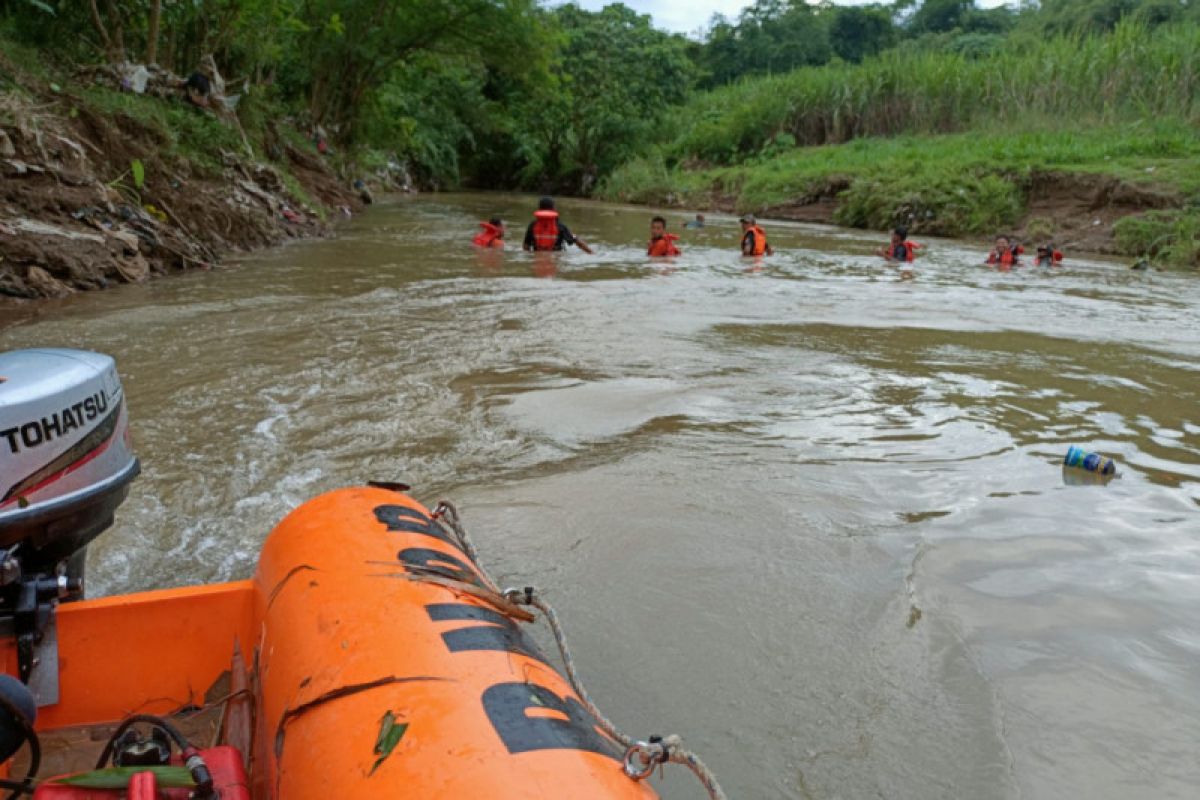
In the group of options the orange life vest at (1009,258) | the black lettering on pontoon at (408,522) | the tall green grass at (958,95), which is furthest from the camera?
the tall green grass at (958,95)

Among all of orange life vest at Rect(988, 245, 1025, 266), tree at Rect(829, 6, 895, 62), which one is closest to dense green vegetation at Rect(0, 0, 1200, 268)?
orange life vest at Rect(988, 245, 1025, 266)

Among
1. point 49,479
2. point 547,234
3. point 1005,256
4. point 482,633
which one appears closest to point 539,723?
point 482,633

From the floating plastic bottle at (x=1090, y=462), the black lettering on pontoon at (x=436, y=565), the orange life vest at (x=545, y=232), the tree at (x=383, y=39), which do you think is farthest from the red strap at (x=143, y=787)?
the tree at (x=383, y=39)

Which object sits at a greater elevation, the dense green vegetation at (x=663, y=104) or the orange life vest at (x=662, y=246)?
the dense green vegetation at (x=663, y=104)

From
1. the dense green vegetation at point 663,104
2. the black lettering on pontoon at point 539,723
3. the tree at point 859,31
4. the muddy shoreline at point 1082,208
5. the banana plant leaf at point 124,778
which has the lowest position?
the banana plant leaf at point 124,778

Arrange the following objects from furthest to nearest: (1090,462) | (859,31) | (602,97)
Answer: (859,31), (602,97), (1090,462)

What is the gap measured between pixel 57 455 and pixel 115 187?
26.3ft

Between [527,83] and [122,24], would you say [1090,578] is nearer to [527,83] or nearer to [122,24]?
[122,24]

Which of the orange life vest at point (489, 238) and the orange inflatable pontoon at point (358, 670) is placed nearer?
the orange inflatable pontoon at point (358, 670)

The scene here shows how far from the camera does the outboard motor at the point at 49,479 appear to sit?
1.89m

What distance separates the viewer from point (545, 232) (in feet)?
39.5

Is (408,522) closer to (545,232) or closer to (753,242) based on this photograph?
(545,232)

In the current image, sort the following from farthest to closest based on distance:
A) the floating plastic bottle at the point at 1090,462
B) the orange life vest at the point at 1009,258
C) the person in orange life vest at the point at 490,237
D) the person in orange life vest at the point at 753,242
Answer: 1. the person in orange life vest at the point at 753,242
2. the person in orange life vest at the point at 490,237
3. the orange life vest at the point at 1009,258
4. the floating plastic bottle at the point at 1090,462

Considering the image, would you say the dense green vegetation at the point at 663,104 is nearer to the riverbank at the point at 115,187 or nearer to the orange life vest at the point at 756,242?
the riverbank at the point at 115,187
